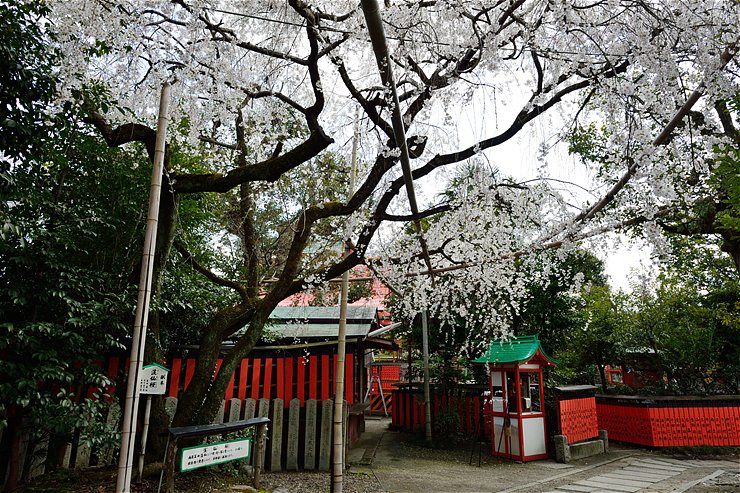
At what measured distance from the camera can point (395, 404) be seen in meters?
12.5

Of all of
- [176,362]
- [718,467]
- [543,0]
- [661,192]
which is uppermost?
[543,0]

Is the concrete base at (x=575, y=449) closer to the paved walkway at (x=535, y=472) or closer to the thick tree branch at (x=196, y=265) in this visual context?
the paved walkway at (x=535, y=472)

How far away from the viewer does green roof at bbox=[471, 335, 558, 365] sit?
869 centimetres

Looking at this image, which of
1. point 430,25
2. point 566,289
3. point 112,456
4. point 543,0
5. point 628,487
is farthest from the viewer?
point 566,289

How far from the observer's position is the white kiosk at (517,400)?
8.62m

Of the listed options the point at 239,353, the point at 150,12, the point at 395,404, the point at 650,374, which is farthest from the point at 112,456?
the point at 650,374

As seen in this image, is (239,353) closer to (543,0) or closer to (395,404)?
(543,0)

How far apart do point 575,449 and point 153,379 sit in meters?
8.10

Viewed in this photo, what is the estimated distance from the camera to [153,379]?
4.97 meters

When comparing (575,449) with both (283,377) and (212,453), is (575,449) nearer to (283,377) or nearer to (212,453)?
(283,377)

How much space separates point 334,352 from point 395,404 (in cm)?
532

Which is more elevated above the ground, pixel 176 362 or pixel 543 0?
pixel 543 0

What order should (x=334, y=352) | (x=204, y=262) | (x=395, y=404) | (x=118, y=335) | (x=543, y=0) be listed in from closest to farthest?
(x=543, y=0) → (x=118, y=335) → (x=204, y=262) → (x=334, y=352) → (x=395, y=404)

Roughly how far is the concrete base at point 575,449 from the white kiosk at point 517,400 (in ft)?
1.13
